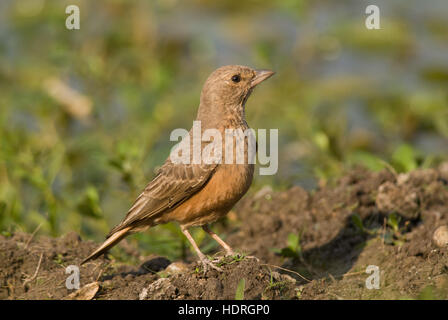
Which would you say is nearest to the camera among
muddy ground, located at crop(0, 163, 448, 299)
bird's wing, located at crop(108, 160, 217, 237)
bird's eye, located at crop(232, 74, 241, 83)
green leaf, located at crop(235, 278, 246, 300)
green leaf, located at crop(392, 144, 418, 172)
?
green leaf, located at crop(235, 278, 246, 300)

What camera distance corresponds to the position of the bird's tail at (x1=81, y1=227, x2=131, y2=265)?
583 cm

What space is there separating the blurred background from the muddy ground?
332 mm

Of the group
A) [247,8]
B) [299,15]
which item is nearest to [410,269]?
[299,15]

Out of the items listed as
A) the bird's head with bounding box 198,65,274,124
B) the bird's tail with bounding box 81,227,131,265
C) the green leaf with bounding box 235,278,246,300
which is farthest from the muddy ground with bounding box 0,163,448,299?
the bird's head with bounding box 198,65,274,124

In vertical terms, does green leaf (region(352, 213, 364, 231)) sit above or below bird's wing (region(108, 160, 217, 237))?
below

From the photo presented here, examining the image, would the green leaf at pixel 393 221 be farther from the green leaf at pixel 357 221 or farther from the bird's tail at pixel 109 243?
the bird's tail at pixel 109 243

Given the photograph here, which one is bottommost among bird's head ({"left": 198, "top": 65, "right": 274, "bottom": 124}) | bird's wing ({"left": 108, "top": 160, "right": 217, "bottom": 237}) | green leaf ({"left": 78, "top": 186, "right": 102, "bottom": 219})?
green leaf ({"left": 78, "top": 186, "right": 102, "bottom": 219})

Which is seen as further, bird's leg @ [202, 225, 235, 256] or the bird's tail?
bird's leg @ [202, 225, 235, 256]

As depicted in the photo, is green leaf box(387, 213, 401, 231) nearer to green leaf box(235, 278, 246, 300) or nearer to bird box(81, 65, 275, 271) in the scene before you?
bird box(81, 65, 275, 271)

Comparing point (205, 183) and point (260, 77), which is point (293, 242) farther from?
point (260, 77)

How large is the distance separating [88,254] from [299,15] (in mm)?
4827

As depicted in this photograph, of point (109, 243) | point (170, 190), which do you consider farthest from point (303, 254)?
point (109, 243)

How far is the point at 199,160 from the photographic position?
6027 millimetres

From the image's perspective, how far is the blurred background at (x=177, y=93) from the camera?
7.77 meters
